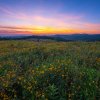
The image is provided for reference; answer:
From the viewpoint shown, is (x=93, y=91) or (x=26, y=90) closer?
(x=93, y=91)

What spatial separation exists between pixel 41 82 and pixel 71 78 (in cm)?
100

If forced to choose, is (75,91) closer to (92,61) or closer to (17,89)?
(17,89)

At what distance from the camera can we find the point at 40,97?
5527 millimetres

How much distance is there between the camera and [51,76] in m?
6.61

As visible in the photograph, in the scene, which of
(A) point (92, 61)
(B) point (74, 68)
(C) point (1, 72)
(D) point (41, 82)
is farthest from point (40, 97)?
(A) point (92, 61)

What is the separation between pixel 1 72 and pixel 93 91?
3998mm

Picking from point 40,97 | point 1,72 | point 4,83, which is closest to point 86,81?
point 40,97

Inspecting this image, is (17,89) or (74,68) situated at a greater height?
(74,68)

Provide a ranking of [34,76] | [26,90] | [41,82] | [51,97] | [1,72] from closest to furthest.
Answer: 1. [51,97]
2. [26,90]
3. [41,82]
4. [34,76]
5. [1,72]

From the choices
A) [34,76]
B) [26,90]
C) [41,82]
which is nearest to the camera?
[26,90]

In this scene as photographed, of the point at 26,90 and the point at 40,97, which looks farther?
the point at 26,90

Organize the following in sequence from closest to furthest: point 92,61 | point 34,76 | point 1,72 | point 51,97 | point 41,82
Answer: point 51,97, point 41,82, point 34,76, point 1,72, point 92,61

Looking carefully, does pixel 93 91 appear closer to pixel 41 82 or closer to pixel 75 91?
pixel 75 91

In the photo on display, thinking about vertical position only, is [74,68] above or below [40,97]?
above
